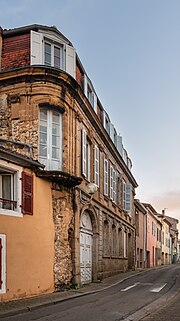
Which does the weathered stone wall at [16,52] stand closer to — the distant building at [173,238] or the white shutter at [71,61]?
the white shutter at [71,61]

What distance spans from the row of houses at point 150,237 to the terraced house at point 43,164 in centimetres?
2301

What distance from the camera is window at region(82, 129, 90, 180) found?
2075cm

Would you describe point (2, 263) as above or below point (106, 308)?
above

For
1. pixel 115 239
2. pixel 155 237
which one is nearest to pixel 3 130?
pixel 115 239

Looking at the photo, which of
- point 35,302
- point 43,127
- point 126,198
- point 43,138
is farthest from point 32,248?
point 126,198

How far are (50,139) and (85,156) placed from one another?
3.88 m

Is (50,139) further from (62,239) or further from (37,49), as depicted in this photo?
(62,239)

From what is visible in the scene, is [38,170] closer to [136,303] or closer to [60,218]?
[60,218]

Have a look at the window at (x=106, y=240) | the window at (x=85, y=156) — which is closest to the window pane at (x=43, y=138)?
the window at (x=85, y=156)

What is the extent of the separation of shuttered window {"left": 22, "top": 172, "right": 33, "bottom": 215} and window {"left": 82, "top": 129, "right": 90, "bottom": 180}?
16.6ft

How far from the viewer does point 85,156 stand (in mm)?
21609

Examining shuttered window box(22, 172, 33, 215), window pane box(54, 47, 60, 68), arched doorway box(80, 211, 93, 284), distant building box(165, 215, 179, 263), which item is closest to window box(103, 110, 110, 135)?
arched doorway box(80, 211, 93, 284)

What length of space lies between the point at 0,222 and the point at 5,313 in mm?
3033

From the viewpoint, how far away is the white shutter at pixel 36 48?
18.0 metres
